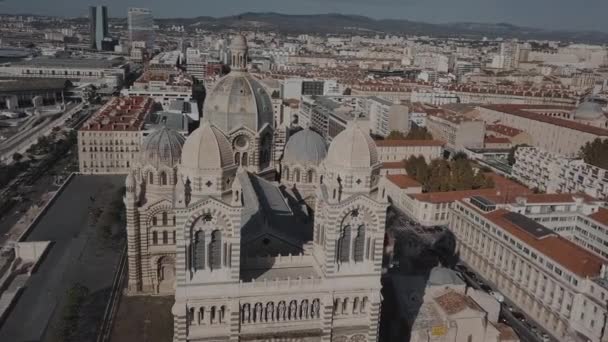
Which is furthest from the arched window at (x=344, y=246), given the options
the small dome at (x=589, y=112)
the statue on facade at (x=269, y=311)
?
the small dome at (x=589, y=112)

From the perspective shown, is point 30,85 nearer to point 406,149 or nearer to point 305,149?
point 406,149

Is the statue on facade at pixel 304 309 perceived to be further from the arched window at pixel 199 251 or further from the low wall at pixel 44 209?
the low wall at pixel 44 209

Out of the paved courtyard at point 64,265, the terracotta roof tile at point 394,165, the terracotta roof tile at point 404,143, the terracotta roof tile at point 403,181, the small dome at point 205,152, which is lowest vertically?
the paved courtyard at point 64,265

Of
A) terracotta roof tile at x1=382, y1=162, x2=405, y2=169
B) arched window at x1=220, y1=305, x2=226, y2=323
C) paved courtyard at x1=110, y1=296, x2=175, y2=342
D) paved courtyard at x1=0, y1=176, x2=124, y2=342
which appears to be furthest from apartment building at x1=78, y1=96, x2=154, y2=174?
arched window at x1=220, y1=305, x2=226, y2=323

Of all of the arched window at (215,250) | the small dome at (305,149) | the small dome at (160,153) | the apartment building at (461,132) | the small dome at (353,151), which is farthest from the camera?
the apartment building at (461,132)

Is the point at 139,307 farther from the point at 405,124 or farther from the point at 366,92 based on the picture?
the point at 366,92

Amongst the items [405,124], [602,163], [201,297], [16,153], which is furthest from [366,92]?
[201,297]

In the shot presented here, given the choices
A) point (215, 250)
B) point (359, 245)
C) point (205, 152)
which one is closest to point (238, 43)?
point (205, 152)
